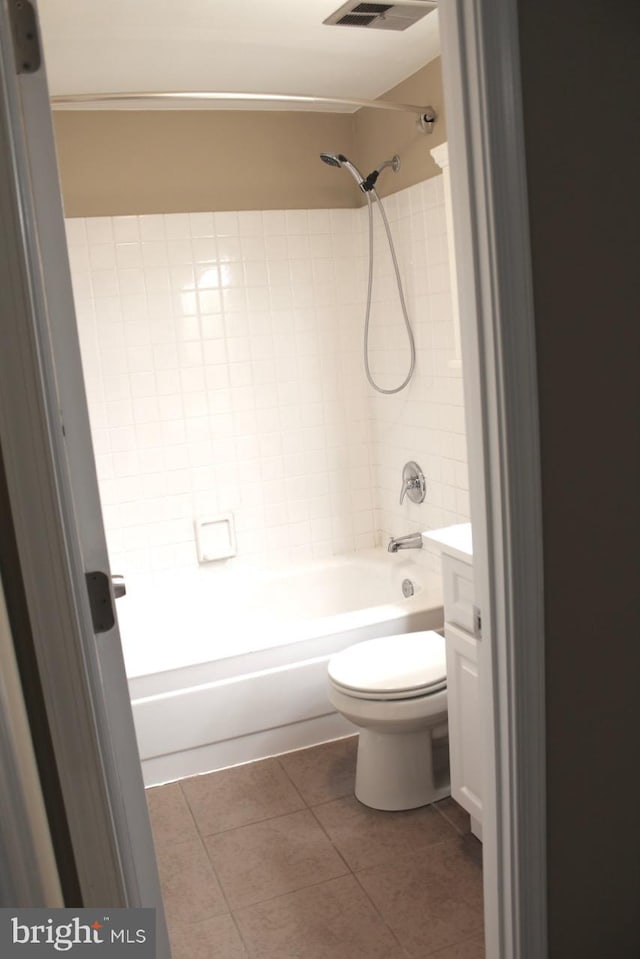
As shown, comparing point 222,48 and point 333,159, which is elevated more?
point 222,48

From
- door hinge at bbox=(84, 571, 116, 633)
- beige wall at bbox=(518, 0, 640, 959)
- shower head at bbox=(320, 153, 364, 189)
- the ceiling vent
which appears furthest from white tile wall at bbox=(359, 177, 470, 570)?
door hinge at bbox=(84, 571, 116, 633)

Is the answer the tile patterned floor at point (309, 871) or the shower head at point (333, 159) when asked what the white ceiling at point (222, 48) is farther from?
the tile patterned floor at point (309, 871)

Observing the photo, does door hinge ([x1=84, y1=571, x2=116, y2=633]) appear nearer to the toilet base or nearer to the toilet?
the toilet

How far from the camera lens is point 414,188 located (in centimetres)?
328

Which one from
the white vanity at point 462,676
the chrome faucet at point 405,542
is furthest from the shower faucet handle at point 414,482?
the white vanity at point 462,676

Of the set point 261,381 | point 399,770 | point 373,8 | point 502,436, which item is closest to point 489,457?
point 502,436

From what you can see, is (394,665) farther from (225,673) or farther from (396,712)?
(225,673)

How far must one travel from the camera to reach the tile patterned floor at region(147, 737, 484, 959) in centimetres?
210

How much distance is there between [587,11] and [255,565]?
2.76 meters

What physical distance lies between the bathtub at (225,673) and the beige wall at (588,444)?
4.86ft

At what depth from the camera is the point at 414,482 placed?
357 centimetres

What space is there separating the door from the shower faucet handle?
2.34 metres

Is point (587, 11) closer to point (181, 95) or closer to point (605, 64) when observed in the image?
point (605, 64)

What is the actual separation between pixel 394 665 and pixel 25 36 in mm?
1994
